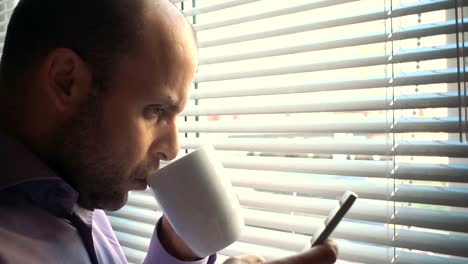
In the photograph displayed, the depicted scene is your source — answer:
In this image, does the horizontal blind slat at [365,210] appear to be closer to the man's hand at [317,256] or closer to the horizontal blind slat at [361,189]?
the horizontal blind slat at [361,189]

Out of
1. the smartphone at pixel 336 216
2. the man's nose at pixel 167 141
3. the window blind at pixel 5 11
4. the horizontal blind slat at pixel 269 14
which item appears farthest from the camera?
the window blind at pixel 5 11

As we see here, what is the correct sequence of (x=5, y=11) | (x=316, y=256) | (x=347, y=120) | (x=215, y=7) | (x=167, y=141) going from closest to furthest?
(x=316, y=256) → (x=167, y=141) → (x=347, y=120) → (x=215, y=7) → (x=5, y=11)

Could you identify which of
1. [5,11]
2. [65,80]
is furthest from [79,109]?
[5,11]

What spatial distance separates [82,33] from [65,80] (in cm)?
7

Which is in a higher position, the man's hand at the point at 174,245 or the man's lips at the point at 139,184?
the man's lips at the point at 139,184

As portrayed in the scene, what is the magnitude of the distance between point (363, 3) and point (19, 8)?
1.90 feet

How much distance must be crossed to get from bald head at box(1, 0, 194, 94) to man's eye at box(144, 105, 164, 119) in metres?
0.07

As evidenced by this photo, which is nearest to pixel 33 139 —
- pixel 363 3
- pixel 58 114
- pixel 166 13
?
pixel 58 114

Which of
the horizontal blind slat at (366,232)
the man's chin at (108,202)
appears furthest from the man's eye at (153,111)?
the horizontal blind slat at (366,232)

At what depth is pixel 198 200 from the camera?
671mm

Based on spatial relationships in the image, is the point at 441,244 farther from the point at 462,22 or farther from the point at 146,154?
the point at 146,154

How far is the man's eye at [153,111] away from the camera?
0.68m

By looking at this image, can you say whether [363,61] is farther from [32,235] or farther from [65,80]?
[32,235]

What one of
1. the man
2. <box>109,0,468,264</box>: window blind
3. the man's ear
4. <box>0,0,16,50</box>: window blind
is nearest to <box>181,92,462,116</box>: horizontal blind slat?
<box>109,0,468,264</box>: window blind
